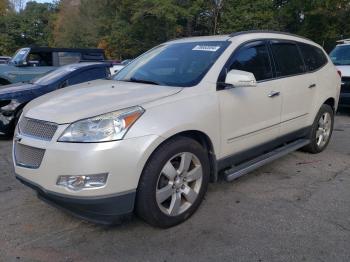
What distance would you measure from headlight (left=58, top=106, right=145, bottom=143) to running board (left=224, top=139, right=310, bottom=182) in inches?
53.1

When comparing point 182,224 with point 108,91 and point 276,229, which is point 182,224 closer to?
→ point 276,229

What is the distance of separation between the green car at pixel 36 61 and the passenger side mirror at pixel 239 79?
7.52 m

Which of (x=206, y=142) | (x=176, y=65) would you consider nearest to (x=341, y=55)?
Answer: (x=176, y=65)

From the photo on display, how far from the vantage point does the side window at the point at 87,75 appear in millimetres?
7899

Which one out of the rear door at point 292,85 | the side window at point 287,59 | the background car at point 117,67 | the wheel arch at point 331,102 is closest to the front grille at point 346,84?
the wheel arch at point 331,102

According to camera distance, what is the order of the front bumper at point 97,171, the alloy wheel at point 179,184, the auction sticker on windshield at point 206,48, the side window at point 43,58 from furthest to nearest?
the side window at point 43,58
the auction sticker on windshield at point 206,48
the alloy wheel at point 179,184
the front bumper at point 97,171

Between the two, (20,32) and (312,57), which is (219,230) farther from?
(20,32)

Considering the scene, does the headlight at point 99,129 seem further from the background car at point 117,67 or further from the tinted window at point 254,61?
the background car at point 117,67

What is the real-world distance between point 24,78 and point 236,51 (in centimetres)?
752

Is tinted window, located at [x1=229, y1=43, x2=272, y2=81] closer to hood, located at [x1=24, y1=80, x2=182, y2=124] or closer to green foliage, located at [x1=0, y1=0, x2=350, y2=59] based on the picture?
hood, located at [x1=24, y1=80, x2=182, y2=124]

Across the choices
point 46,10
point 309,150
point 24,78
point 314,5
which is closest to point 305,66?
point 309,150

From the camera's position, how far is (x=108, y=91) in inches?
150

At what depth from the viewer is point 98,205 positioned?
3.13 m

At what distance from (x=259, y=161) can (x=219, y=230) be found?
3.92ft
